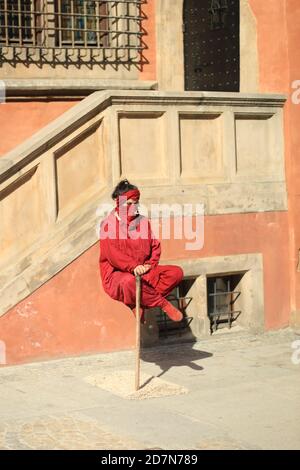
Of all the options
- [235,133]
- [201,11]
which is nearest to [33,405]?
[235,133]

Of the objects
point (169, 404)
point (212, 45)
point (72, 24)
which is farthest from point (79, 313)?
point (212, 45)

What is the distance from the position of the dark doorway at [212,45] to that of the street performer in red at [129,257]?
4558mm

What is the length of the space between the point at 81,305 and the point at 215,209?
74.5 inches

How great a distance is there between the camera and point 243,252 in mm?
10305

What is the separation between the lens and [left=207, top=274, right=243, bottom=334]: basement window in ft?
34.0

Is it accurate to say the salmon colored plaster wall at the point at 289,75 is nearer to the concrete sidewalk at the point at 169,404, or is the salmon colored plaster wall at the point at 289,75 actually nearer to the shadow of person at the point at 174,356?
the concrete sidewalk at the point at 169,404

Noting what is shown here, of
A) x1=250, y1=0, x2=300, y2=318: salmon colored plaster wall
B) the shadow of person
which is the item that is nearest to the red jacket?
the shadow of person

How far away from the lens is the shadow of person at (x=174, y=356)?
9000 mm

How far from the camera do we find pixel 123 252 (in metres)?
8.03

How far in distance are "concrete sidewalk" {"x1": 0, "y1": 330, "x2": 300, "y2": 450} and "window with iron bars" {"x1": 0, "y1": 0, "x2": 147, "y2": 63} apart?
3.83 m

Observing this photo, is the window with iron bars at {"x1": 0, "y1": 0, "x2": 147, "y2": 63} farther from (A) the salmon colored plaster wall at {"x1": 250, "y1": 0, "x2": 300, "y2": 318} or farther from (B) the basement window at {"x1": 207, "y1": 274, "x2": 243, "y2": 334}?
(B) the basement window at {"x1": 207, "y1": 274, "x2": 243, "y2": 334}

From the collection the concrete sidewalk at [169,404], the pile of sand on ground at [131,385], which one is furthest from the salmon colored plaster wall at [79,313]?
A: the pile of sand on ground at [131,385]

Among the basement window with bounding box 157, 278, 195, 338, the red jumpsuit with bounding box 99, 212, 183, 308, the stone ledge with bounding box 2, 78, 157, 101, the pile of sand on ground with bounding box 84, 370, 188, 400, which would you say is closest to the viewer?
the pile of sand on ground with bounding box 84, 370, 188, 400
